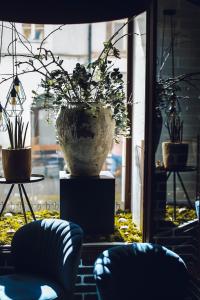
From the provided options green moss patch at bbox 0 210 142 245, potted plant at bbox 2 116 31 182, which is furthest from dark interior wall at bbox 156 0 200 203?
potted plant at bbox 2 116 31 182

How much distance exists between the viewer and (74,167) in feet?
10.3

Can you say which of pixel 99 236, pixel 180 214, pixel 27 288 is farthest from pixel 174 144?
pixel 27 288

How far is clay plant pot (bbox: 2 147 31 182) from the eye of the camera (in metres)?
3.03

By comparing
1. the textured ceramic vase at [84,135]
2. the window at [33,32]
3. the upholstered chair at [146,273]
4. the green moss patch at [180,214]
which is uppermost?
the window at [33,32]

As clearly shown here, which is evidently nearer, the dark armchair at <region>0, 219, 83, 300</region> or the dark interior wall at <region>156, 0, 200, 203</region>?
the dark armchair at <region>0, 219, 83, 300</region>

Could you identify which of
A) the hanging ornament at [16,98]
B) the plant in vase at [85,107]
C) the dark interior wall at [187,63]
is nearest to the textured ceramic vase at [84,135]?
the plant in vase at [85,107]

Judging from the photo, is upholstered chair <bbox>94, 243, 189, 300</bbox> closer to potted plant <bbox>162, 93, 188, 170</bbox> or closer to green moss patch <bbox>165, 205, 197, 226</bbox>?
green moss patch <bbox>165, 205, 197, 226</bbox>

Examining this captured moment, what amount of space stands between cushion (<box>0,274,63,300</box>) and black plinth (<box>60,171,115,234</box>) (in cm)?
61

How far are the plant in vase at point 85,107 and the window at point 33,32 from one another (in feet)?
0.49

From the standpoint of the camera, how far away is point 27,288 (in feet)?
8.33

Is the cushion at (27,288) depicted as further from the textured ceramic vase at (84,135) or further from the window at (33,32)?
the window at (33,32)

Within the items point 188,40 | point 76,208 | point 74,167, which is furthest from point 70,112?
point 188,40

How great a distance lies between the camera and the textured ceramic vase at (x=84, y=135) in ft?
9.83

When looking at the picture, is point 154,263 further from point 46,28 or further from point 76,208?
point 46,28
